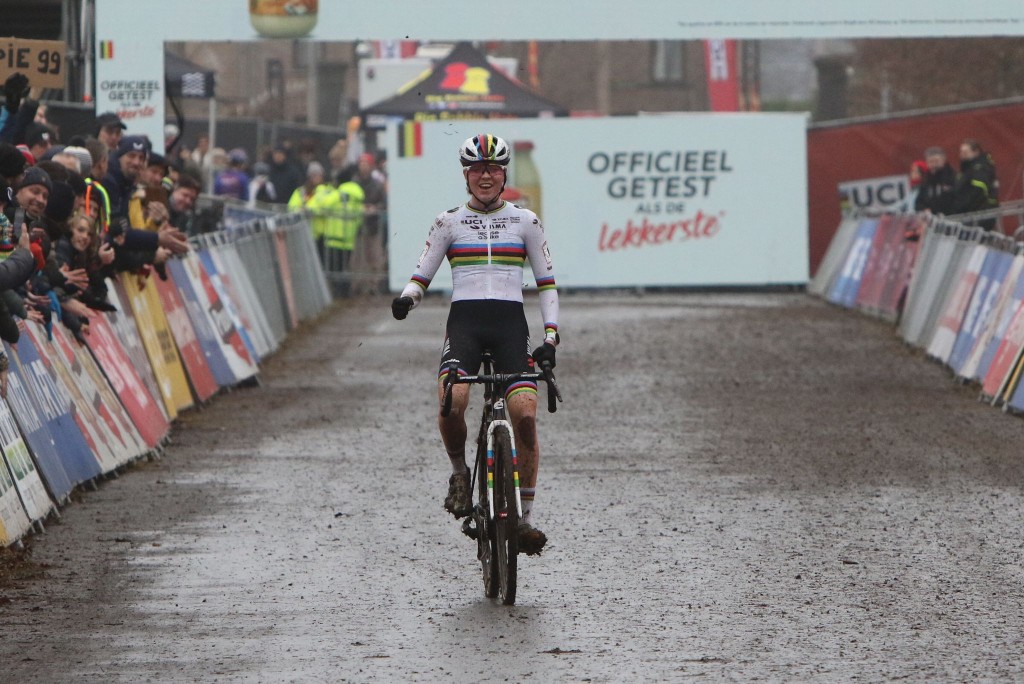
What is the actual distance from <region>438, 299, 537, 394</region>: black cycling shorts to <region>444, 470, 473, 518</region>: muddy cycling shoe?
49 centimetres

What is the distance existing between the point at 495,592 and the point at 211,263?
1052 cm

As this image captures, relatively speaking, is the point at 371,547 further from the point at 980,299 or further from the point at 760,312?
the point at 760,312

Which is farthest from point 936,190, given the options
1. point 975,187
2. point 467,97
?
point 467,97

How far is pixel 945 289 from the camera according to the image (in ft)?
68.1

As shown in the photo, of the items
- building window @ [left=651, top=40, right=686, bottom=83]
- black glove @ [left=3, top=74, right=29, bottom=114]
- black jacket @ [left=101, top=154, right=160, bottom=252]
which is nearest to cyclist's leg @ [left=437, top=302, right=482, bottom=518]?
black glove @ [left=3, top=74, right=29, bottom=114]

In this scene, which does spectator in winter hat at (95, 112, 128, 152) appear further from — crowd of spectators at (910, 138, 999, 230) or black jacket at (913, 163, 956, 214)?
black jacket at (913, 163, 956, 214)

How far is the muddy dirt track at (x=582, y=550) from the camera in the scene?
7797 millimetres

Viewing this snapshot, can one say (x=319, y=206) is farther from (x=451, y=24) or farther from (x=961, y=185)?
(x=961, y=185)

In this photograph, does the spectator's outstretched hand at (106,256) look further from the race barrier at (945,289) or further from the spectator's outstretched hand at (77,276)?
the race barrier at (945,289)

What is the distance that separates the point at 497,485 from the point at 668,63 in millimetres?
66925

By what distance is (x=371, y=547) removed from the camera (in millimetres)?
10375

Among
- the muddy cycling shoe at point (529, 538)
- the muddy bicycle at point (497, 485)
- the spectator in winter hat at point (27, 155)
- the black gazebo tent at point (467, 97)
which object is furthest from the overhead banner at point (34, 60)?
the black gazebo tent at point (467, 97)

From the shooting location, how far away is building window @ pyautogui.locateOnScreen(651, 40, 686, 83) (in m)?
74.3

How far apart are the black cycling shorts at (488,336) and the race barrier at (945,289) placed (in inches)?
297
